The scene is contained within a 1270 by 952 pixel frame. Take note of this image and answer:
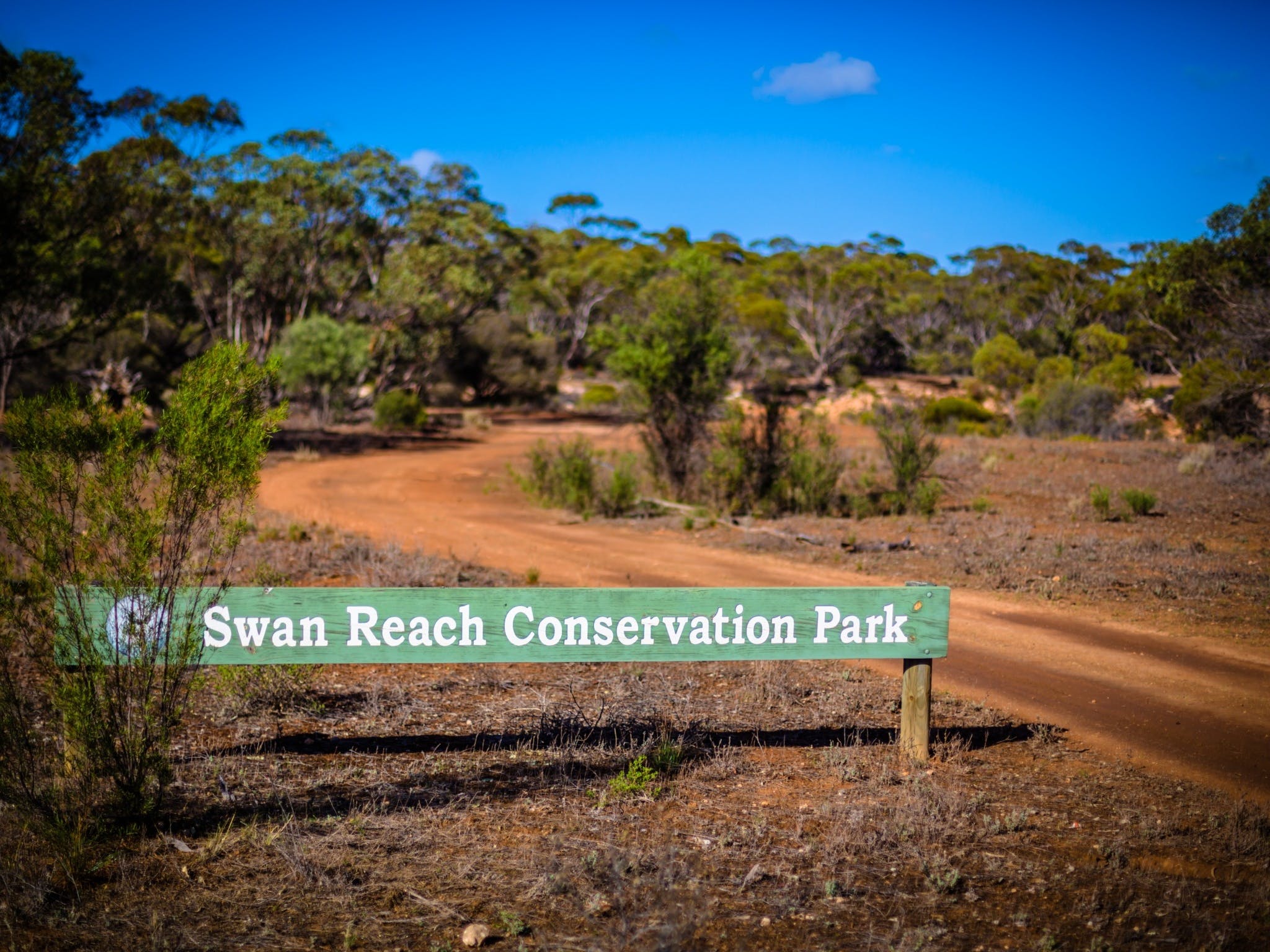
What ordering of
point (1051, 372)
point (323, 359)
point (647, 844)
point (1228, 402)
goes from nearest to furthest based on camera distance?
point (647, 844) < point (1228, 402) < point (323, 359) < point (1051, 372)

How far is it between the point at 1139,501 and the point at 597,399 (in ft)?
113

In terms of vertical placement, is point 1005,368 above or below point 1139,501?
above

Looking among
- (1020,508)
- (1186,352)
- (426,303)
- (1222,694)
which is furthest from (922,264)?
(1222,694)

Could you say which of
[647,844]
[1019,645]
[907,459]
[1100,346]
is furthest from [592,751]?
[1100,346]

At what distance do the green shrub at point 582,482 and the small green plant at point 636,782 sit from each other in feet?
38.7

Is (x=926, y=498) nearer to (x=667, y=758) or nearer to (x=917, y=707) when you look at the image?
(x=917, y=707)

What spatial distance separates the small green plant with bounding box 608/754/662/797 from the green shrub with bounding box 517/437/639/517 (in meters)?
11.8

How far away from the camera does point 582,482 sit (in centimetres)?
1778

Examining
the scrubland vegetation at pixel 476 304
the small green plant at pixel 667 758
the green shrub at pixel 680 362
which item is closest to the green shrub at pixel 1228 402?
the scrubland vegetation at pixel 476 304

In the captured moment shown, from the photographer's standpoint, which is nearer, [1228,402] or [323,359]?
[1228,402]

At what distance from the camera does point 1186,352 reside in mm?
38000

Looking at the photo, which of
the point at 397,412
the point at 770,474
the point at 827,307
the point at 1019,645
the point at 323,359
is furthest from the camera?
the point at 827,307

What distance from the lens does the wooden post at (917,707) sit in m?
5.71

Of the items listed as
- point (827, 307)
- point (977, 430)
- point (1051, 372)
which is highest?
point (827, 307)
